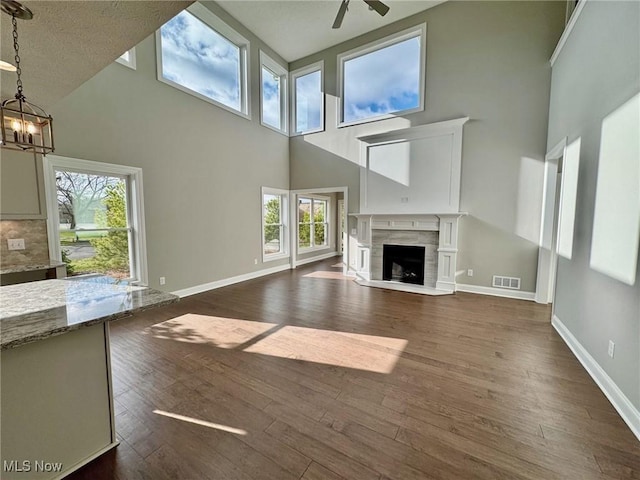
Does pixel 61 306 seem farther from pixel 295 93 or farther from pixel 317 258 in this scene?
pixel 317 258

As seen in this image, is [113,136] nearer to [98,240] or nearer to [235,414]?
[98,240]

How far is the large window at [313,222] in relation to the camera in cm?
794

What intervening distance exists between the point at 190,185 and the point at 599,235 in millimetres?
5295

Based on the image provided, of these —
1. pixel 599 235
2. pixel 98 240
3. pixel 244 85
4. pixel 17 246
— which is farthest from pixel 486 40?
pixel 17 246

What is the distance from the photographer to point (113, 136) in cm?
363

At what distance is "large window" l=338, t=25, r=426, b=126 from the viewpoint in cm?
522

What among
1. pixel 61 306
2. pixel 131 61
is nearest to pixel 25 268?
pixel 61 306

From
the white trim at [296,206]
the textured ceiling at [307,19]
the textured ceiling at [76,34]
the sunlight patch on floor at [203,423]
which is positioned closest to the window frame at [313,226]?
the white trim at [296,206]

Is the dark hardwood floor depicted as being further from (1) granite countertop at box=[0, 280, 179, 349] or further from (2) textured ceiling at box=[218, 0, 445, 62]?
(2) textured ceiling at box=[218, 0, 445, 62]

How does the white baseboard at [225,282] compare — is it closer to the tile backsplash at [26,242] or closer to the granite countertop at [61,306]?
the tile backsplash at [26,242]

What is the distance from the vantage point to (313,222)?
843 cm

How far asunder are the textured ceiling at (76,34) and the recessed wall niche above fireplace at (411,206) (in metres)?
4.58

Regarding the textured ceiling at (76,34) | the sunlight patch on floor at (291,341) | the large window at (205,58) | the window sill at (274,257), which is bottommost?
the sunlight patch on floor at (291,341)
